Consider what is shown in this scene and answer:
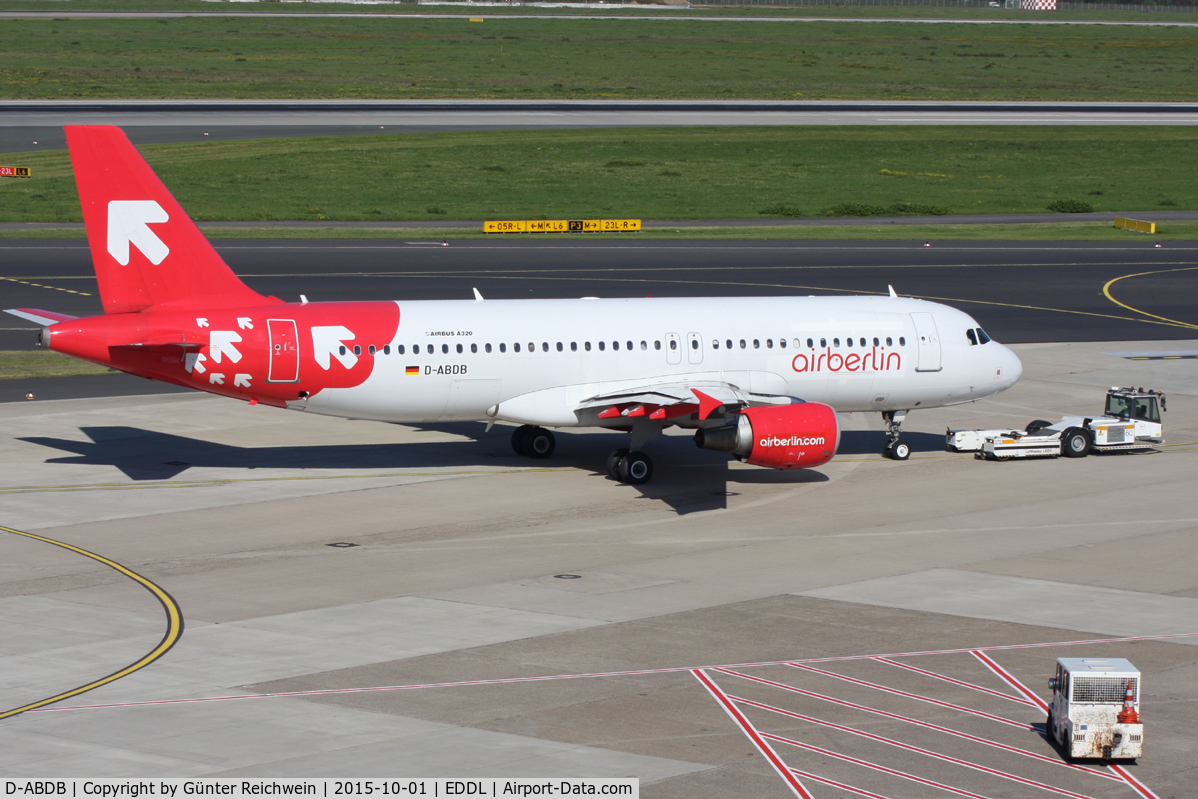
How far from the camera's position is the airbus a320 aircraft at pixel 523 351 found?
131 ft

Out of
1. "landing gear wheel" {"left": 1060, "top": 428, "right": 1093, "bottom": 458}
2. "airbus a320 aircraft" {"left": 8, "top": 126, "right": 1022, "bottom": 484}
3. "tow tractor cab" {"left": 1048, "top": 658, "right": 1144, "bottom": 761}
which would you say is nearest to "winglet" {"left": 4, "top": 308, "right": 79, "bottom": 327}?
"airbus a320 aircraft" {"left": 8, "top": 126, "right": 1022, "bottom": 484}

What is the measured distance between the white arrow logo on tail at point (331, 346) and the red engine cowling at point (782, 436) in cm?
1077

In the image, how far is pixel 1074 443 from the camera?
1822 inches

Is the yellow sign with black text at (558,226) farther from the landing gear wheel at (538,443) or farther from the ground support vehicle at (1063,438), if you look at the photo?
the ground support vehicle at (1063,438)

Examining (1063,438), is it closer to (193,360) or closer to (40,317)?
(193,360)

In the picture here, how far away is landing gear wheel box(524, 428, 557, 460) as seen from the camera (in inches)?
1826

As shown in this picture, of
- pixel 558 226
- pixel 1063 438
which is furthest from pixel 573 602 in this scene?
pixel 558 226

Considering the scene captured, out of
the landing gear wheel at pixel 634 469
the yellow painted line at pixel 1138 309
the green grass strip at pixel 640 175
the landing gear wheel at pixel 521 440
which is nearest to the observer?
the landing gear wheel at pixel 634 469

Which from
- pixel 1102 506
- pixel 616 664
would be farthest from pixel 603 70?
pixel 616 664

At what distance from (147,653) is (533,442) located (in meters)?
20.3

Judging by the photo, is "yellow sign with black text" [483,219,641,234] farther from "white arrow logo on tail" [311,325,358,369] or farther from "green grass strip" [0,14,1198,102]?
"green grass strip" [0,14,1198,102]

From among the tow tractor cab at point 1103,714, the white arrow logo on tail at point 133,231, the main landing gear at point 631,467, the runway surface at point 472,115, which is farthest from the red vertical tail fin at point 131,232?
the runway surface at point 472,115

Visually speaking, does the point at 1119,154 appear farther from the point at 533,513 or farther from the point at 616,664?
the point at 616,664

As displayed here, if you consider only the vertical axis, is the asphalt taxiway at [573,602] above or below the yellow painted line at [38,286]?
below
